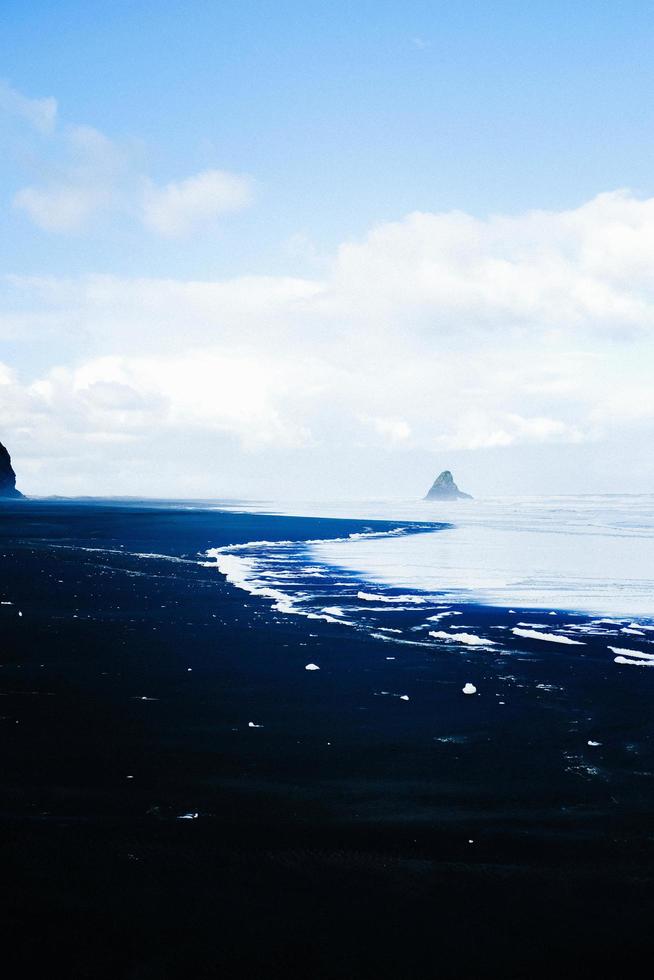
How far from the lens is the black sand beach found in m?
4.86

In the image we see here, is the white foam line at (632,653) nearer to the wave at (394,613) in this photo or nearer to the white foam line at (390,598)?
the wave at (394,613)

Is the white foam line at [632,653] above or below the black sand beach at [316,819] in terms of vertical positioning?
above

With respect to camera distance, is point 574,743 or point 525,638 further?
point 525,638

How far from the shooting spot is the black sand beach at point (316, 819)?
15.9ft

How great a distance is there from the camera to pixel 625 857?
19.9 feet

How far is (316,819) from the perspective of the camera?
6.68m

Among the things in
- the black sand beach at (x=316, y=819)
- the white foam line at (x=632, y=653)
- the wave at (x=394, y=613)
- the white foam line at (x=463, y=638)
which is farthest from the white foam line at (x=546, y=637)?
the black sand beach at (x=316, y=819)

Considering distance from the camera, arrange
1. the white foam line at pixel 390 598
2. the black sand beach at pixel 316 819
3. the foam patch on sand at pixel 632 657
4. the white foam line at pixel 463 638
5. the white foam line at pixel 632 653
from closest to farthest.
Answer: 1. the black sand beach at pixel 316 819
2. the foam patch on sand at pixel 632 657
3. the white foam line at pixel 632 653
4. the white foam line at pixel 463 638
5. the white foam line at pixel 390 598

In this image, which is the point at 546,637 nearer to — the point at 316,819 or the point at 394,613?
the point at 394,613

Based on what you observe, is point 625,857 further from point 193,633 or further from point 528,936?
point 193,633

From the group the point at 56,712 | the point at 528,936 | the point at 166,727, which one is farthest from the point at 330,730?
the point at 528,936

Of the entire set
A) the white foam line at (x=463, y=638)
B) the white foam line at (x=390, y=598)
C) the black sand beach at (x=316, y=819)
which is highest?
the white foam line at (x=390, y=598)

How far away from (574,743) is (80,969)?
20.6 ft

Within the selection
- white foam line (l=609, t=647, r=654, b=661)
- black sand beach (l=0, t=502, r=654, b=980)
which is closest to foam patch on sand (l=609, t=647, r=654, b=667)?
white foam line (l=609, t=647, r=654, b=661)
